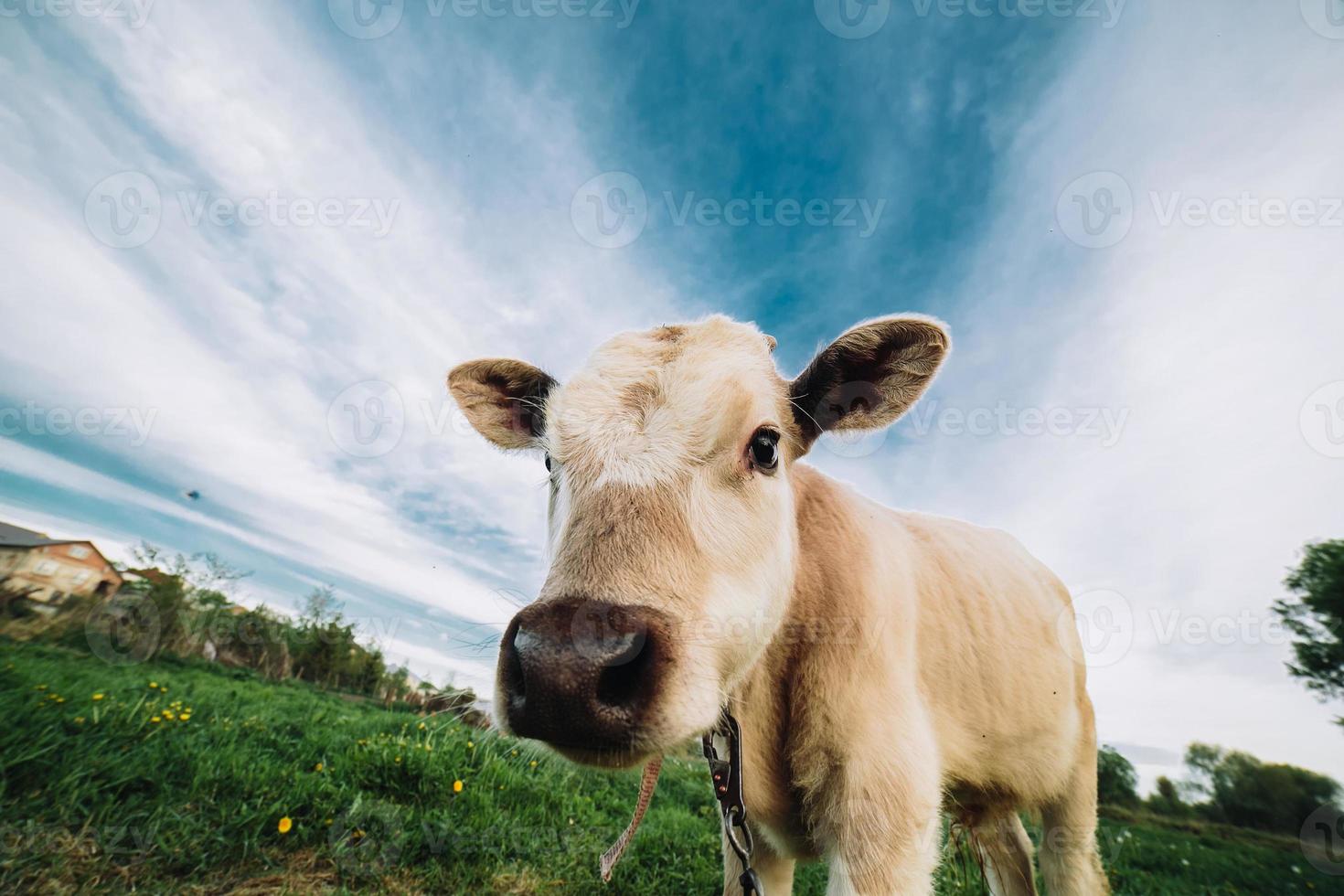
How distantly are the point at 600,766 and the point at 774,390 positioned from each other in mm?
1743

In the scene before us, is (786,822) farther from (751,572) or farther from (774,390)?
(774,390)

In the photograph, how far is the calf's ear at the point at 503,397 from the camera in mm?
3246

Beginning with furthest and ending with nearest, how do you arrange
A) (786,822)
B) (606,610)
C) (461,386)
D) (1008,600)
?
(1008,600) < (461,386) < (786,822) < (606,610)

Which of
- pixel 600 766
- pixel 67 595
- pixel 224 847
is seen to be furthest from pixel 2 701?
pixel 67 595

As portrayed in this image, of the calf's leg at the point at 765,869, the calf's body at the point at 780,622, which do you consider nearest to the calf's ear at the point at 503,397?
the calf's body at the point at 780,622

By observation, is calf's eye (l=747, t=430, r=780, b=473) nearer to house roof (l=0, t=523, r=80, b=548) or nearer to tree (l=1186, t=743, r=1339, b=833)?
house roof (l=0, t=523, r=80, b=548)

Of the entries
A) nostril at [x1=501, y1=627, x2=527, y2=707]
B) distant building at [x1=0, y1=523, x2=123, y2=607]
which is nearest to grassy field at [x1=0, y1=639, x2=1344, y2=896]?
nostril at [x1=501, y1=627, x2=527, y2=707]

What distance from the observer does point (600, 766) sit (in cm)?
161

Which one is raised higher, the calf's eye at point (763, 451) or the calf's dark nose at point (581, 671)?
the calf's eye at point (763, 451)

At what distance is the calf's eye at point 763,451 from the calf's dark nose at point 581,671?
0.99m

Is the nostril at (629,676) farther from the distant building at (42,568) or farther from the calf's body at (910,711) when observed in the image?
the distant building at (42,568)

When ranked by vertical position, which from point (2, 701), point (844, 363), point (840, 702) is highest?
point (844, 363)

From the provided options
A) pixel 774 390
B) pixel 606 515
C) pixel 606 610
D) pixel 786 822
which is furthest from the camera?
pixel 774 390

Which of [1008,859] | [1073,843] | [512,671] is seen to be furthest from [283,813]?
[1073,843]
